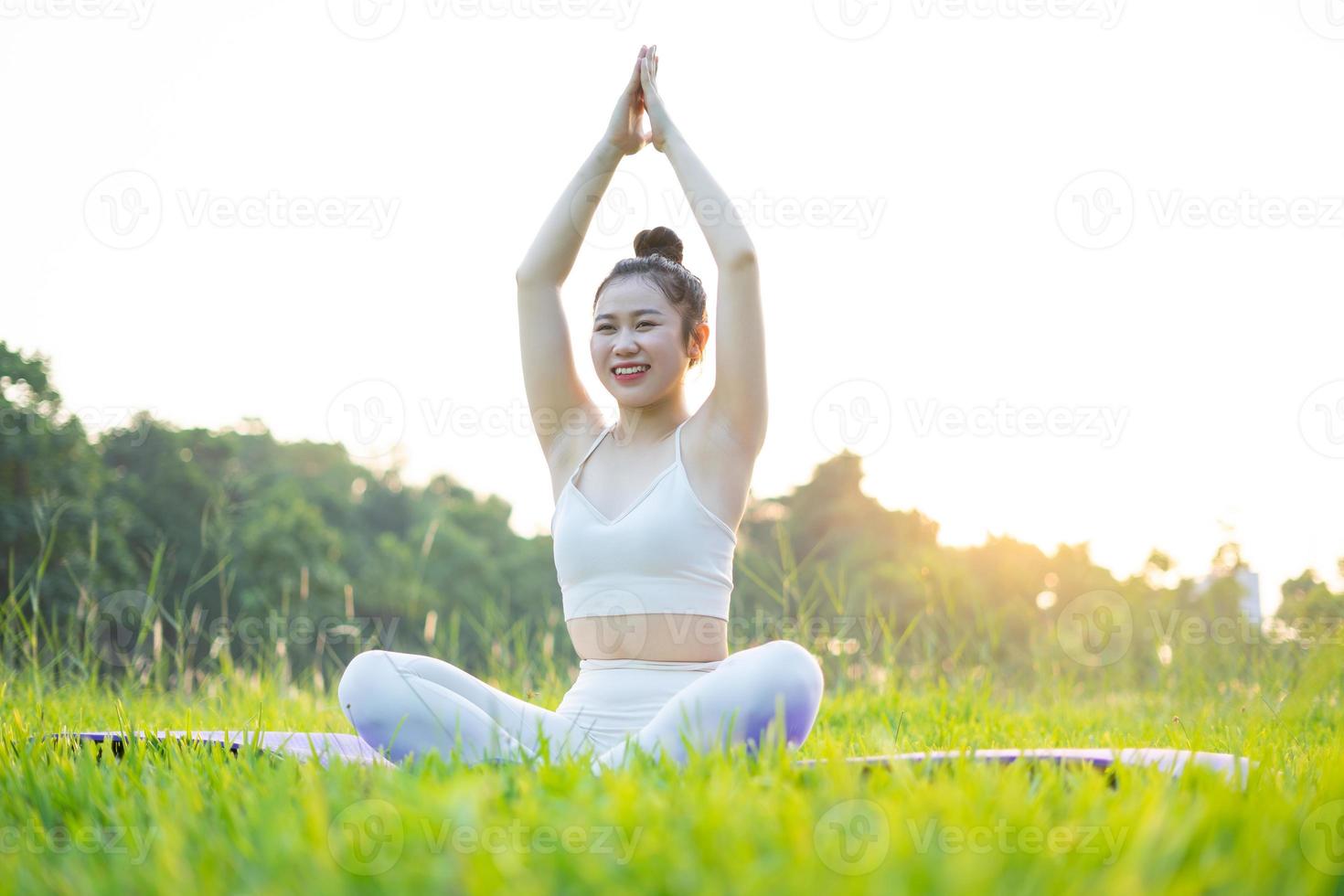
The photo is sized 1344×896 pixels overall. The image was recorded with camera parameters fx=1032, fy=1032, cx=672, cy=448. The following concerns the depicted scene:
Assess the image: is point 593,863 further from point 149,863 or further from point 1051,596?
point 1051,596

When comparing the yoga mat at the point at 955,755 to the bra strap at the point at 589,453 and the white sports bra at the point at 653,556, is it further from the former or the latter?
the bra strap at the point at 589,453

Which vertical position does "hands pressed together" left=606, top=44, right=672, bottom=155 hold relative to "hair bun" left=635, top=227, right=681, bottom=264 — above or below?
above

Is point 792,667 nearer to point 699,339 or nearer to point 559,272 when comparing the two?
point 699,339

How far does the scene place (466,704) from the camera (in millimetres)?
2324

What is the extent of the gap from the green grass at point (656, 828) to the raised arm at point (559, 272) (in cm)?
136

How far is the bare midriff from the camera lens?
8.75 ft

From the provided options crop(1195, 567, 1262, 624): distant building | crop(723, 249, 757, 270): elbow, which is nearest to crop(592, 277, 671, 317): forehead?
crop(723, 249, 757, 270): elbow

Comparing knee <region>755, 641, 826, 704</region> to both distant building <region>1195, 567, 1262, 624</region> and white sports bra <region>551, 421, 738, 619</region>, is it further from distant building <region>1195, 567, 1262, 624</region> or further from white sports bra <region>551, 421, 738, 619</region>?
distant building <region>1195, 567, 1262, 624</region>

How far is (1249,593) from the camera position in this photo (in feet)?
20.3
